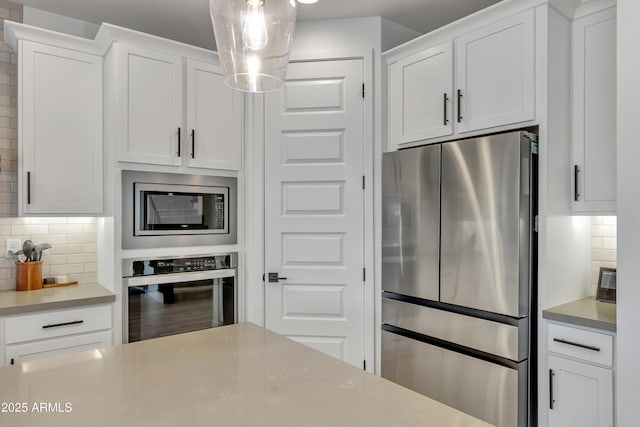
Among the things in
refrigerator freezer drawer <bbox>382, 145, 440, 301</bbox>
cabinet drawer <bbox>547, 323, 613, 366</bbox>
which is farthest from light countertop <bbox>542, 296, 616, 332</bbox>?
refrigerator freezer drawer <bbox>382, 145, 440, 301</bbox>

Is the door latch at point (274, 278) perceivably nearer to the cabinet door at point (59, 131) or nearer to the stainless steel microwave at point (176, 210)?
the stainless steel microwave at point (176, 210)

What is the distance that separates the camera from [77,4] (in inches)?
104

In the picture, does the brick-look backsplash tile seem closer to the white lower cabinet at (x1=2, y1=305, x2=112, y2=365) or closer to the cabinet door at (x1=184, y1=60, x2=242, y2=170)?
the white lower cabinet at (x1=2, y1=305, x2=112, y2=365)

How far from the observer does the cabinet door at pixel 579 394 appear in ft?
6.14

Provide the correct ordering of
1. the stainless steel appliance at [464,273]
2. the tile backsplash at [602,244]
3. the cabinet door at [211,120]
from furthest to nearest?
1. the cabinet door at [211,120]
2. the tile backsplash at [602,244]
3. the stainless steel appliance at [464,273]

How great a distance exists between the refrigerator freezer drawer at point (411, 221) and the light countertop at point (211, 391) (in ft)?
3.91

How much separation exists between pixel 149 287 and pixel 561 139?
96.6 inches

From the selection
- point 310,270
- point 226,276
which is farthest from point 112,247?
point 310,270

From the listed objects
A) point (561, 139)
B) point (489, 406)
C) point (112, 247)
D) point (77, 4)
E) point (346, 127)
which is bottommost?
point (489, 406)

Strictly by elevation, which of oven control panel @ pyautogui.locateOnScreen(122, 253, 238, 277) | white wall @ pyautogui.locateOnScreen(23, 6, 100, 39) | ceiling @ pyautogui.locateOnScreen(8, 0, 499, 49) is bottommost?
oven control panel @ pyautogui.locateOnScreen(122, 253, 238, 277)

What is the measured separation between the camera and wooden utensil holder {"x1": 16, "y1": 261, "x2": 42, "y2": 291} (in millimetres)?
2520

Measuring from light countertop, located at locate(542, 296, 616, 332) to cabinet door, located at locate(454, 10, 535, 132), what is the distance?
960 millimetres

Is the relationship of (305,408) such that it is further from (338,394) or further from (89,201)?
(89,201)

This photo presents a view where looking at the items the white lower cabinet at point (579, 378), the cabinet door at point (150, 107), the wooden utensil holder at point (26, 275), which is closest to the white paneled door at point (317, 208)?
the cabinet door at point (150, 107)
